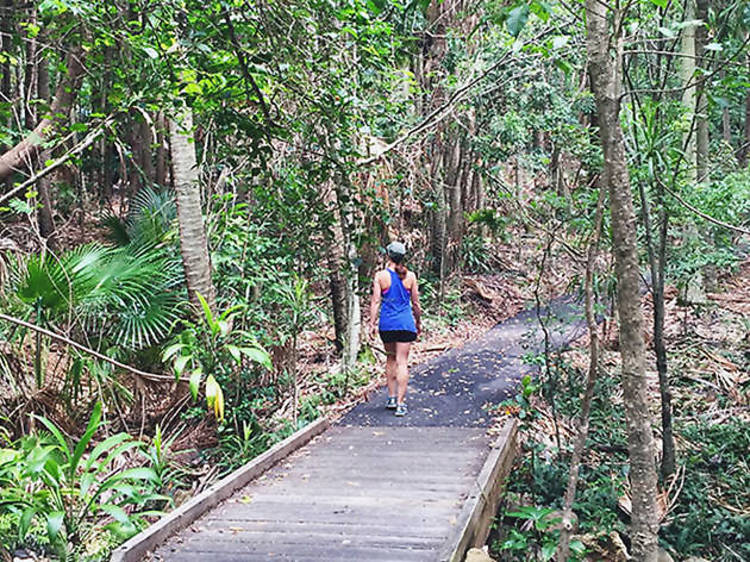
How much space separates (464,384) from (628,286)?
18.6ft

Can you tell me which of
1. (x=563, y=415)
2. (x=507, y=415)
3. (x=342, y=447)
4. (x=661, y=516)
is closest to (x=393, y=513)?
(x=342, y=447)

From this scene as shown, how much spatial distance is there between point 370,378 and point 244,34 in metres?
6.14

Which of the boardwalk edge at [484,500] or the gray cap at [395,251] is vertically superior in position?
the gray cap at [395,251]

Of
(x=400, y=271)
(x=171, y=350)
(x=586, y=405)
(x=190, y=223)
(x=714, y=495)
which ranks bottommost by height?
(x=714, y=495)

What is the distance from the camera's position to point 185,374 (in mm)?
7496

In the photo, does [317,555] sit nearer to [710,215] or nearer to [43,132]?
[43,132]

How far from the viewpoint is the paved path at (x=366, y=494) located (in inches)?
159

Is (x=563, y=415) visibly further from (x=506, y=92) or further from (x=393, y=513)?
(x=506, y=92)

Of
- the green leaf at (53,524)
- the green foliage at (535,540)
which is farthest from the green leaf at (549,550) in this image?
the green leaf at (53,524)

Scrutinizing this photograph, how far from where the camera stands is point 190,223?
7.53 meters

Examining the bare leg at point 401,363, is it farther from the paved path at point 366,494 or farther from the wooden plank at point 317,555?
the wooden plank at point 317,555

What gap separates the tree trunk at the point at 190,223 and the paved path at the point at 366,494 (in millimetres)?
→ 2383

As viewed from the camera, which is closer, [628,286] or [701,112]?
[628,286]

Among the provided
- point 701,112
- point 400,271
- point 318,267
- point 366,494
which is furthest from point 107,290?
point 701,112
